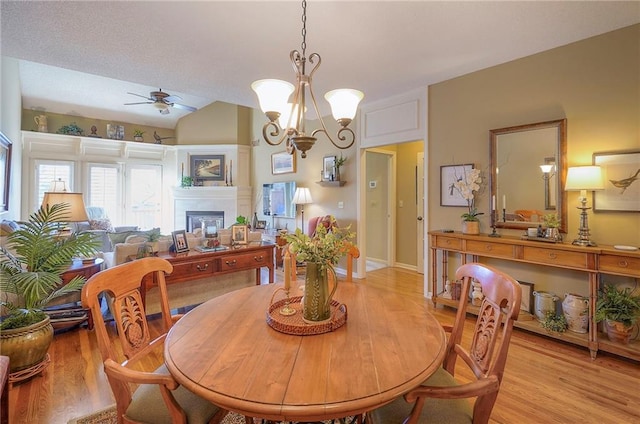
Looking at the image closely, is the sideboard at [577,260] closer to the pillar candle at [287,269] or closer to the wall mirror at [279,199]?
the pillar candle at [287,269]

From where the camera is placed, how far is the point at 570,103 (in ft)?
9.33

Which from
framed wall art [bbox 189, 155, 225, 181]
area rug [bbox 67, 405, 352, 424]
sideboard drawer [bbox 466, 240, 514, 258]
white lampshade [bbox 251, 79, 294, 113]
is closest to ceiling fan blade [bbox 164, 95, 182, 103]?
framed wall art [bbox 189, 155, 225, 181]

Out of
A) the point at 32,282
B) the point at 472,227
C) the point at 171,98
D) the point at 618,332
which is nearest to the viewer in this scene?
the point at 32,282

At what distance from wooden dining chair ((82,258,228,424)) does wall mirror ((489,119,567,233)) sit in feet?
10.4

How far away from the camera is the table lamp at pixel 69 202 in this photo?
2863 mm

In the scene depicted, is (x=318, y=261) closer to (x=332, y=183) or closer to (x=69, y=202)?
(x=69, y=202)

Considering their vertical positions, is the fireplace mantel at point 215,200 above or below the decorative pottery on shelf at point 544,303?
above

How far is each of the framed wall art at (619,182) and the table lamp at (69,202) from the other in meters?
4.71

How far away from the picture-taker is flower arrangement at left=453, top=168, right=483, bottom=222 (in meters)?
3.41

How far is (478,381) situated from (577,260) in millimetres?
2138

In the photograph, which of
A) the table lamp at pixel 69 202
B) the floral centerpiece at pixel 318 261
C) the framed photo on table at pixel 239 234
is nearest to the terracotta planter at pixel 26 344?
the table lamp at pixel 69 202

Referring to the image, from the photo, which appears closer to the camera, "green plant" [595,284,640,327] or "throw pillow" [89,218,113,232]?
"green plant" [595,284,640,327]

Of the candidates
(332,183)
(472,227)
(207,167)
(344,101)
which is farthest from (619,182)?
(207,167)

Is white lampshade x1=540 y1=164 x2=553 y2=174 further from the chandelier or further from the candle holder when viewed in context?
the candle holder
